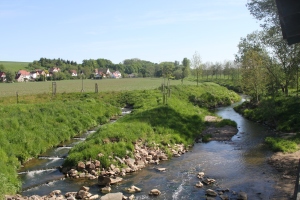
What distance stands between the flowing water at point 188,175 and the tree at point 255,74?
22.8 metres

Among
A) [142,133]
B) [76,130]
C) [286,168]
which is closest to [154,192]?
[286,168]

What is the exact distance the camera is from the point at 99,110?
38.2 m

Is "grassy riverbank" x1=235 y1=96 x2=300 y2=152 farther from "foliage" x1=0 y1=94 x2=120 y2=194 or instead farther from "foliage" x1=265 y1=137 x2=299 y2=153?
"foliage" x1=0 y1=94 x2=120 y2=194

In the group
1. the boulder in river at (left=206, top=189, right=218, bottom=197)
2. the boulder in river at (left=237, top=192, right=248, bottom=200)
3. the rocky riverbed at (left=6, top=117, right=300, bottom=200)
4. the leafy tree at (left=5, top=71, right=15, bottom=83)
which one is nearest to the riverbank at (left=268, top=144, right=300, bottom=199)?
the rocky riverbed at (left=6, top=117, right=300, bottom=200)

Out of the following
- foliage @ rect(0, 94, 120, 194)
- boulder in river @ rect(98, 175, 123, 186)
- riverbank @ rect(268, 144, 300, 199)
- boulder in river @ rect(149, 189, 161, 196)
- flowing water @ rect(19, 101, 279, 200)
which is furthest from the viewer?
foliage @ rect(0, 94, 120, 194)

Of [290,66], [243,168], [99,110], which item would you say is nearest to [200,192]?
[243,168]

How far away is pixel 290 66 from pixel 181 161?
32310 mm

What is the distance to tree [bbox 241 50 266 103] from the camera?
149 ft

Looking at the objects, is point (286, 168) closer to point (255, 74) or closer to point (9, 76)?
point (255, 74)

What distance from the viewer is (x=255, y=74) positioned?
149 feet

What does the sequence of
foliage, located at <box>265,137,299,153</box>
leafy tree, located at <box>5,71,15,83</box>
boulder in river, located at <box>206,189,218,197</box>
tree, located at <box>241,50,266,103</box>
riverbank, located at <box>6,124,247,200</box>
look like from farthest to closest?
1. leafy tree, located at <box>5,71,15,83</box>
2. tree, located at <box>241,50,266,103</box>
3. foliage, located at <box>265,137,299,153</box>
4. boulder in river, located at <box>206,189,218,197</box>
5. riverbank, located at <box>6,124,247,200</box>

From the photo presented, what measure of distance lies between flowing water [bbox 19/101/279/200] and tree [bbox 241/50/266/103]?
74.9ft

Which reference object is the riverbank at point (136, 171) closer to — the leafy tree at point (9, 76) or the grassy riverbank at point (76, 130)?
the grassy riverbank at point (76, 130)

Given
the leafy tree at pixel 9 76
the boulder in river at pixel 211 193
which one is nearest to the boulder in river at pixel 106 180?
the boulder in river at pixel 211 193
